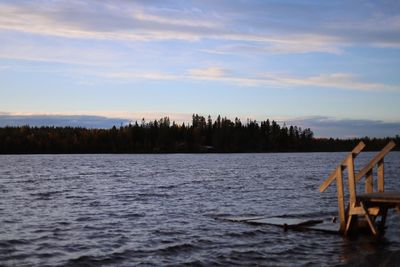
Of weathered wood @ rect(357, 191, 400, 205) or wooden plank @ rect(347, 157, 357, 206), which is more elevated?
wooden plank @ rect(347, 157, 357, 206)

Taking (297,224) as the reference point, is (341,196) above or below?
A: above

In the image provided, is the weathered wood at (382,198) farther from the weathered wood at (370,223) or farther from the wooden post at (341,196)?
the wooden post at (341,196)

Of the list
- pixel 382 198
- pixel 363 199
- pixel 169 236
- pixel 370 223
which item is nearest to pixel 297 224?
pixel 370 223

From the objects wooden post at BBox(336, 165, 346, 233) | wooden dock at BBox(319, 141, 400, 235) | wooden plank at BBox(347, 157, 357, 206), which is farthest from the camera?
wooden post at BBox(336, 165, 346, 233)

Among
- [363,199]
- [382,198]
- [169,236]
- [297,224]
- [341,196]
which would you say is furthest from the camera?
[297,224]

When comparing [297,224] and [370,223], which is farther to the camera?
[297,224]

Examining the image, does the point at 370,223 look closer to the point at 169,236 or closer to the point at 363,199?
the point at 363,199

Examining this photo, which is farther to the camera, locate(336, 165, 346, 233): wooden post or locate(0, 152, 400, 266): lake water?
locate(336, 165, 346, 233): wooden post

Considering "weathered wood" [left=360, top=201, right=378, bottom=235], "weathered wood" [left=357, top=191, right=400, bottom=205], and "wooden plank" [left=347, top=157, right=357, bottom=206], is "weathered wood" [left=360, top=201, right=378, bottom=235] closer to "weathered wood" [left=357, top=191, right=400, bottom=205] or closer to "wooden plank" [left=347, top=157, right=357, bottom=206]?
"weathered wood" [left=357, top=191, right=400, bottom=205]

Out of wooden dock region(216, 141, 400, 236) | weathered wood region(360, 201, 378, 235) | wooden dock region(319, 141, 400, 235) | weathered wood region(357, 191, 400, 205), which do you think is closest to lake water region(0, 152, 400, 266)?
weathered wood region(360, 201, 378, 235)

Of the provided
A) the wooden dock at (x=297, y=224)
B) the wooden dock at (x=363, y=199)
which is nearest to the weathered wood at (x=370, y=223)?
the wooden dock at (x=363, y=199)

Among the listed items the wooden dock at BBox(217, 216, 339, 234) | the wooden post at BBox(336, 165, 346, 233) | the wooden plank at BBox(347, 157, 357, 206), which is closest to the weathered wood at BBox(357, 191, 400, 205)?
the wooden plank at BBox(347, 157, 357, 206)

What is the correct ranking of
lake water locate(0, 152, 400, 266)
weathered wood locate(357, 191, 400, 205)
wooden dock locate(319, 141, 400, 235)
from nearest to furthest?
lake water locate(0, 152, 400, 266)
weathered wood locate(357, 191, 400, 205)
wooden dock locate(319, 141, 400, 235)

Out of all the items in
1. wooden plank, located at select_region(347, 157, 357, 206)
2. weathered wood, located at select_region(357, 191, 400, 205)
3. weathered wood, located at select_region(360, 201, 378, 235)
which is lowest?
weathered wood, located at select_region(360, 201, 378, 235)
